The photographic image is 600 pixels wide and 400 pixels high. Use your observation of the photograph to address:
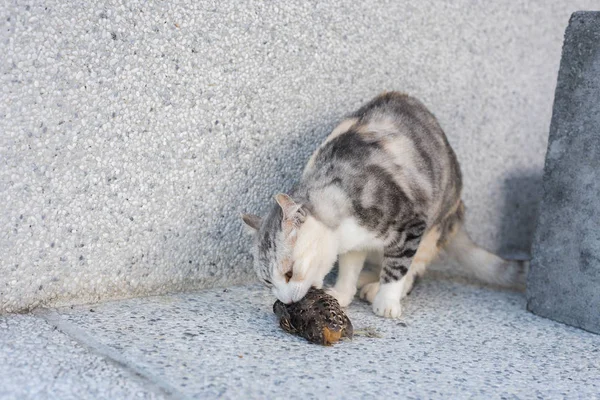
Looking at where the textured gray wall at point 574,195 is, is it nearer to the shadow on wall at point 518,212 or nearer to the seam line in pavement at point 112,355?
the shadow on wall at point 518,212

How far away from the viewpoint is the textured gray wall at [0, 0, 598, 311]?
225 cm

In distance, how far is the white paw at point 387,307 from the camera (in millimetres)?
2734

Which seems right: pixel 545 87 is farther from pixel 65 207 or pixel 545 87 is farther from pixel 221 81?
pixel 65 207

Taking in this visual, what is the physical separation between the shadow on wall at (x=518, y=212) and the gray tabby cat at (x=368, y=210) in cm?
95

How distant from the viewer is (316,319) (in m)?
2.31

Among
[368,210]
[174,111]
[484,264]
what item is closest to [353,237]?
[368,210]

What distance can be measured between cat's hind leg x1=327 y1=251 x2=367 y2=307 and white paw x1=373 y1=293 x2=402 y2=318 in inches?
6.7

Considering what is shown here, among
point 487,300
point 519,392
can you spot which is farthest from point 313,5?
point 519,392

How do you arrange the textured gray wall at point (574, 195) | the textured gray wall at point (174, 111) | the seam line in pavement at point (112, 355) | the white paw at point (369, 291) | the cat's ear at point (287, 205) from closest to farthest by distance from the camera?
the seam line in pavement at point (112, 355) < the textured gray wall at point (174, 111) < the cat's ear at point (287, 205) < the textured gray wall at point (574, 195) < the white paw at point (369, 291)

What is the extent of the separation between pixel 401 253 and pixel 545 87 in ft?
6.19

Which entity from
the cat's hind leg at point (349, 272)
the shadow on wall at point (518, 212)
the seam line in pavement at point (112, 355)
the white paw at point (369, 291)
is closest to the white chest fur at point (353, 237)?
the cat's hind leg at point (349, 272)

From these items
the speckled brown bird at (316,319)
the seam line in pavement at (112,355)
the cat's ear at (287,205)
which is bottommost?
the seam line in pavement at (112,355)

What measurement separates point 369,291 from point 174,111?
115 centimetres

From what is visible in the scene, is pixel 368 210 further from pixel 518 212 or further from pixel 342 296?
pixel 518 212
